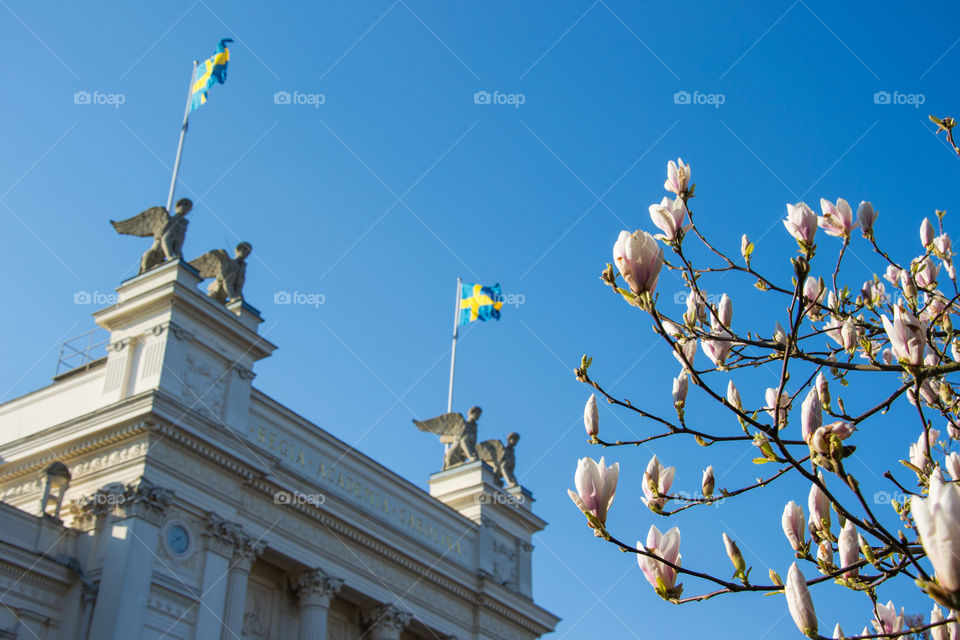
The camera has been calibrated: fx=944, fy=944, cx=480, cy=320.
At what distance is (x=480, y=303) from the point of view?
109 feet

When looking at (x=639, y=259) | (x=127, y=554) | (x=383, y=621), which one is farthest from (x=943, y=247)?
(x=383, y=621)

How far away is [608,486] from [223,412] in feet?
59.6

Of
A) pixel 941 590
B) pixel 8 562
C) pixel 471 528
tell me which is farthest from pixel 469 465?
pixel 941 590

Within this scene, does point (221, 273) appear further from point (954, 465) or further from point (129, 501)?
point (954, 465)

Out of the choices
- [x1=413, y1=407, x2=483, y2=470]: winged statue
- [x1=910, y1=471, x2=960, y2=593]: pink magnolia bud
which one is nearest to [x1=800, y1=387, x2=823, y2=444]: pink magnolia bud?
[x1=910, y1=471, x2=960, y2=593]: pink magnolia bud

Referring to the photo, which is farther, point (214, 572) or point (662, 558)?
point (214, 572)

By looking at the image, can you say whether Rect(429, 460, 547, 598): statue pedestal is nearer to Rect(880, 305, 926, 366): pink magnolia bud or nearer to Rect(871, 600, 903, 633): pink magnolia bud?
Rect(871, 600, 903, 633): pink magnolia bud

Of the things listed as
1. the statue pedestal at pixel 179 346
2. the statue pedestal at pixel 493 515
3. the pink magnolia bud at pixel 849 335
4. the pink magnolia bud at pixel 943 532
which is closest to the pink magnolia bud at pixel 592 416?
the pink magnolia bud at pixel 849 335

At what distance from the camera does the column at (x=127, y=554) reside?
672 inches

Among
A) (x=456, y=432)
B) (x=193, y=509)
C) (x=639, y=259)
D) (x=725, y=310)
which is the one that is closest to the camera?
(x=639, y=259)

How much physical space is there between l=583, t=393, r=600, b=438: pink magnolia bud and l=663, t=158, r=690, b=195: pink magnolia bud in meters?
1.09

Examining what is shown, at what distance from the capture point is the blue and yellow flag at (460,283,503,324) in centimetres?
3300

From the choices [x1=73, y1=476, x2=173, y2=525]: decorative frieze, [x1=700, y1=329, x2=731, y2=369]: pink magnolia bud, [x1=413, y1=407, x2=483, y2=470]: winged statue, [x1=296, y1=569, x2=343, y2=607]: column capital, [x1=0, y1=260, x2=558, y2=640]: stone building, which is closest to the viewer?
[x1=700, y1=329, x2=731, y2=369]: pink magnolia bud

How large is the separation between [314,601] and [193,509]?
163 inches
